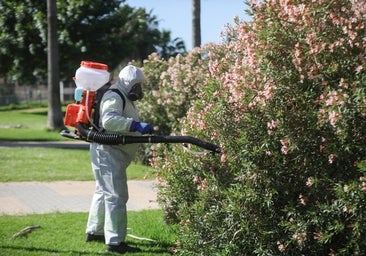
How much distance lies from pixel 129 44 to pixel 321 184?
2676cm

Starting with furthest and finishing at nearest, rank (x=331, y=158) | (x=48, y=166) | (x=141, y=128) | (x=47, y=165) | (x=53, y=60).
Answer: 1. (x=53, y=60)
2. (x=47, y=165)
3. (x=48, y=166)
4. (x=141, y=128)
5. (x=331, y=158)

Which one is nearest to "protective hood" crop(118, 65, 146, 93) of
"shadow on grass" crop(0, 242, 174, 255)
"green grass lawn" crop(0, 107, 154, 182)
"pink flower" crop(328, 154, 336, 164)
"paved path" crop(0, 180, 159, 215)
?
"shadow on grass" crop(0, 242, 174, 255)

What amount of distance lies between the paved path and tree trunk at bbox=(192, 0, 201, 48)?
545 cm

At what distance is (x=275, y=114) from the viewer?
166 inches

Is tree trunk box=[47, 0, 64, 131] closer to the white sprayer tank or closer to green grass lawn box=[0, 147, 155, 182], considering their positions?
green grass lawn box=[0, 147, 155, 182]

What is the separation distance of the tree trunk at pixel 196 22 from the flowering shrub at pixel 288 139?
32.1 feet

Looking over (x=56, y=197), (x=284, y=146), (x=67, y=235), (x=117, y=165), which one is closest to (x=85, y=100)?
(x=117, y=165)

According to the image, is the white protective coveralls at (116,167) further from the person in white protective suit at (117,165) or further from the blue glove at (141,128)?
the blue glove at (141,128)

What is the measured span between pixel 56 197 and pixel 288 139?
564 centimetres

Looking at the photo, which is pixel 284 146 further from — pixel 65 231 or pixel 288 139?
pixel 65 231

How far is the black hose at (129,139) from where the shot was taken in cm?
477

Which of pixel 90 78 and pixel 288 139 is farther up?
pixel 90 78

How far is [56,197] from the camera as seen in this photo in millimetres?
8906

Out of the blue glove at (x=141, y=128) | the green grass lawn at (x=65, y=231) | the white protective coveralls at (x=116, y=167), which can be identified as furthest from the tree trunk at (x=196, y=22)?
the blue glove at (x=141, y=128)
